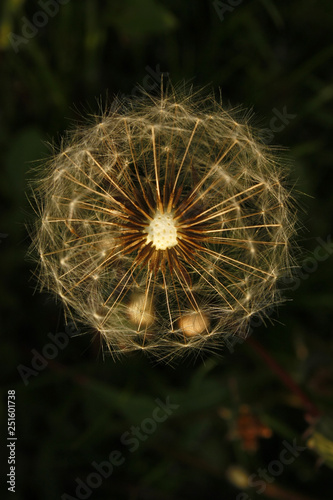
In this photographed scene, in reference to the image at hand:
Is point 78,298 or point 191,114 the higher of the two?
point 191,114

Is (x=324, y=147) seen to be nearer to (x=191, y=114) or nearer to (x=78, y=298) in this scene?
(x=191, y=114)

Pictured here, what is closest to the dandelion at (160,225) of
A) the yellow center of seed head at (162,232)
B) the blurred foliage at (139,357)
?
A: the yellow center of seed head at (162,232)

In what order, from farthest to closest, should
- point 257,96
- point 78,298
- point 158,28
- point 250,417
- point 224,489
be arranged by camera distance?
point 224,489, point 257,96, point 158,28, point 250,417, point 78,298

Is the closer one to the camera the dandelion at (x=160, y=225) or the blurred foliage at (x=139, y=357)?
the dandelion at (x=160, y=225)

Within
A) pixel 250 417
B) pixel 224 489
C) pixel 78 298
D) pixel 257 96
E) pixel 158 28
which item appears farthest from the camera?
pixel 224 489

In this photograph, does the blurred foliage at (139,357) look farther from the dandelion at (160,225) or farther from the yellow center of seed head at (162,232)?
the yellow center of seed head at (162,232)

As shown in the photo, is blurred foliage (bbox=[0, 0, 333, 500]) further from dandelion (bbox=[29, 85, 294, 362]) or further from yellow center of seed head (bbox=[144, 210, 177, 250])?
yellow center of seed head (bbox=[144, 210, 177, 250])

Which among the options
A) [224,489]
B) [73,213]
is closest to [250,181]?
[73,213]
